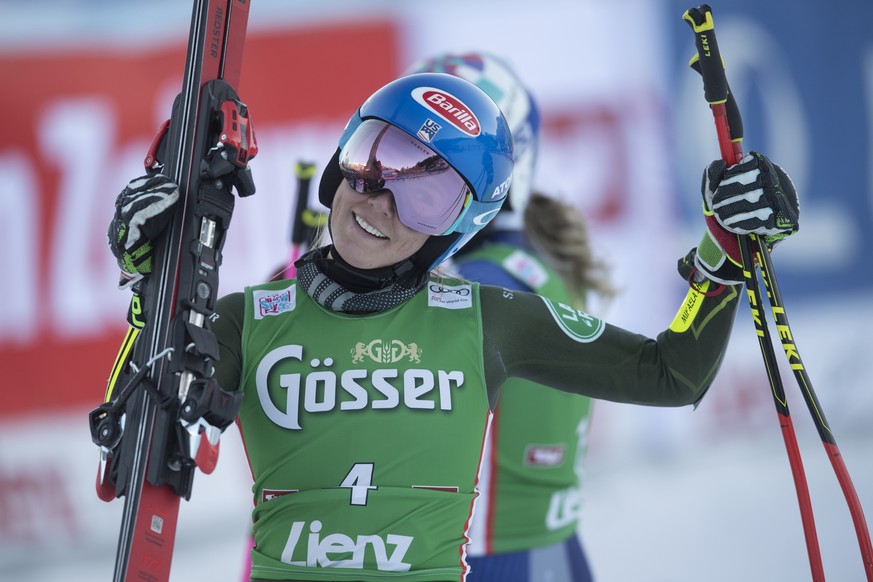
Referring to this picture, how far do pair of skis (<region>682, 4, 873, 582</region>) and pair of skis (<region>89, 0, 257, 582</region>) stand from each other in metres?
1.00

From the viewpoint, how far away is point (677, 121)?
795cm

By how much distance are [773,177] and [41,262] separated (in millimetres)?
4807

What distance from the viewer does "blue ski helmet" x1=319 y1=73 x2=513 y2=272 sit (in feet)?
7.33

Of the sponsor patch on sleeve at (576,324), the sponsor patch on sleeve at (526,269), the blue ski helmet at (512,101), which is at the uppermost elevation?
A: the blue ski helmet at (512,101)

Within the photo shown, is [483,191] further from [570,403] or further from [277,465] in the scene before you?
[570,403]

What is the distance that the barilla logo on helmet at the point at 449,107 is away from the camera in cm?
225

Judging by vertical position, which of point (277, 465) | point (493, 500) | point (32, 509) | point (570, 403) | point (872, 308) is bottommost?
point (277, 465)

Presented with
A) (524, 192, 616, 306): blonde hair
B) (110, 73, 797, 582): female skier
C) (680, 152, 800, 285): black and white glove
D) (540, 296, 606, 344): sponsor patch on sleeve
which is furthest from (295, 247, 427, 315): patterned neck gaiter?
(524, 192, 616, 306): blonde hair

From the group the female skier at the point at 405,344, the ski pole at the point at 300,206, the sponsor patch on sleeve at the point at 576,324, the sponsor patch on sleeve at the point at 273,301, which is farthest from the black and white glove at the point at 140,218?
the ski pole at the point at 300,206

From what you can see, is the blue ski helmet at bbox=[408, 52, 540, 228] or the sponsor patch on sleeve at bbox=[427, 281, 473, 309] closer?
the sponsor patch on sleeve at bbox=[427, 281, 473, 309]

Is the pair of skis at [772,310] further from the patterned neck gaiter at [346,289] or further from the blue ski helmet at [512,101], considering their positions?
the blue ski helmet at [512,101]

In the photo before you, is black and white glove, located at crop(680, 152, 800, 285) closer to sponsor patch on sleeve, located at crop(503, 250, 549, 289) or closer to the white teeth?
the white teeth

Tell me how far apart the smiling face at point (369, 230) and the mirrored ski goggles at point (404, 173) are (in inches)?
0.7

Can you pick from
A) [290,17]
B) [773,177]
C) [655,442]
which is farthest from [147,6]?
[773,177]
